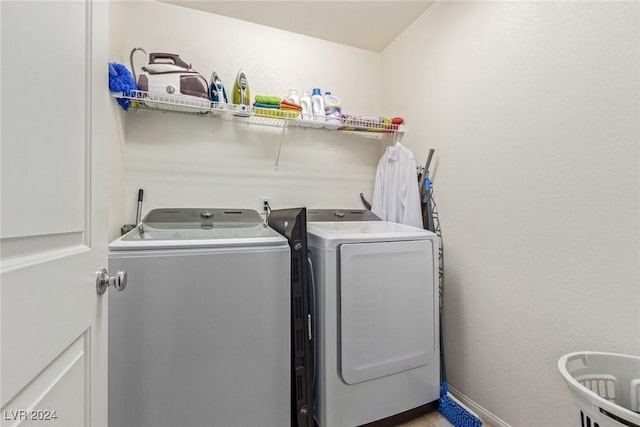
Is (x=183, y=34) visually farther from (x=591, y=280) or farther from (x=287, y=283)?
(x=591, y=280)

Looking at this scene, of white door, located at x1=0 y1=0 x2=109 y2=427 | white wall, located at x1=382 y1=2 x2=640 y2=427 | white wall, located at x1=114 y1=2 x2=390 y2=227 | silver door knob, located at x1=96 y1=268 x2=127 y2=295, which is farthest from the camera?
white wall, located at x1=114 y1=2 x2=390 y2=227

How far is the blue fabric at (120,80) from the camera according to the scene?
1.53 metres

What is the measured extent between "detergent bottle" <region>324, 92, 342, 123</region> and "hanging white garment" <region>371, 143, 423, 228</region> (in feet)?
1.70

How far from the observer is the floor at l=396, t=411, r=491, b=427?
5.21 ft

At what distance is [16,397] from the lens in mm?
458

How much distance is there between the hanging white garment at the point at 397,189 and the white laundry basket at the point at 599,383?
108cm

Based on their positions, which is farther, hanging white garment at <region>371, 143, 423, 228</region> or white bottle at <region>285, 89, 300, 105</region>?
white bottle at <region>285, 89, 300, 105</region>

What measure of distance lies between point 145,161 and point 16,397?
1786 mm

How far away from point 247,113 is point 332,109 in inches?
26.3

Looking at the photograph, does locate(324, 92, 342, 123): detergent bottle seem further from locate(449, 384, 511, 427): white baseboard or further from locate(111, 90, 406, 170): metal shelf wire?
locate(449, 384, 511, 427): white baseboard

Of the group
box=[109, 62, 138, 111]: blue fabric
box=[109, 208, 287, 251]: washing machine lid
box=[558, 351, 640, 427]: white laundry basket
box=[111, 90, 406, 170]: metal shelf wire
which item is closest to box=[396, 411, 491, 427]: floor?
box=[558, 351, 640, 427]: white laundry basket

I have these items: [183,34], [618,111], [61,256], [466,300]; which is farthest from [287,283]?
[183,34]

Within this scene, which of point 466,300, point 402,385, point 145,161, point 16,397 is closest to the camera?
point 16,397

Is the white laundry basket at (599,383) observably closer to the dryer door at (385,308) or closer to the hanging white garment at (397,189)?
the dryer door at (385,308)
